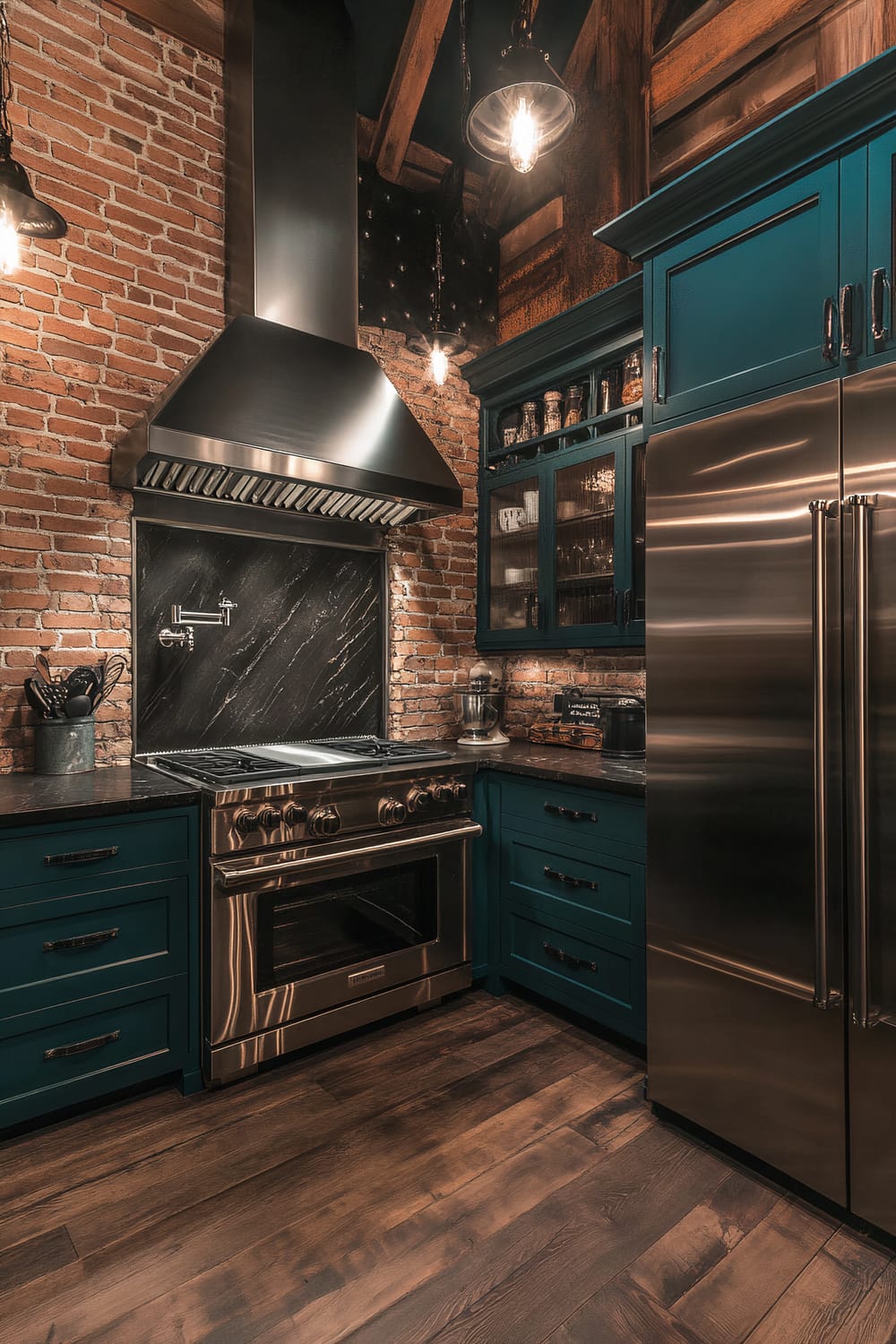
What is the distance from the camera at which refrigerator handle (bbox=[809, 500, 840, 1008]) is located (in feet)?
5.46

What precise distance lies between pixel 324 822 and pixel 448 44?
3.24 m

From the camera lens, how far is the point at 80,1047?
200 centimetres

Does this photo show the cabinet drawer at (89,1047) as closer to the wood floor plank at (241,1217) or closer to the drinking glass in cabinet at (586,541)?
the wood floor plank at (241,1217)

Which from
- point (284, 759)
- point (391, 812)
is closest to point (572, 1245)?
point (391, 812)

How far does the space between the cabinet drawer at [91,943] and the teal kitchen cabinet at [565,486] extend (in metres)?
1.85

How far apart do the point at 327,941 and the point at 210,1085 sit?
→ 0.52 meters

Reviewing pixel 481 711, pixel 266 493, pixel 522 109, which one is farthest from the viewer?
pixel 481 711

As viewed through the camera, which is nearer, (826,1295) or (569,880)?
(826,1295)

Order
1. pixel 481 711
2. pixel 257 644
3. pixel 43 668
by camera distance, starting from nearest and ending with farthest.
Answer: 1. pixel 43 668
2. pixel 257 644
3. pixel 481 711

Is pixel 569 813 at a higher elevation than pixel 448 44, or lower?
lower

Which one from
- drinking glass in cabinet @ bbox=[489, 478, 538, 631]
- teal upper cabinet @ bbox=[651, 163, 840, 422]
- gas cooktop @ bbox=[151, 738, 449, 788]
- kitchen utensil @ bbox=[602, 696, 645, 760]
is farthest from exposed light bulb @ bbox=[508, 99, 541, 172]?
gas cooktop @ bbox=[151, 738, 449, 788]

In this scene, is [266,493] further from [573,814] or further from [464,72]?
[464,72]

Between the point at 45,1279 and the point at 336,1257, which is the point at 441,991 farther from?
the point at 45,1279

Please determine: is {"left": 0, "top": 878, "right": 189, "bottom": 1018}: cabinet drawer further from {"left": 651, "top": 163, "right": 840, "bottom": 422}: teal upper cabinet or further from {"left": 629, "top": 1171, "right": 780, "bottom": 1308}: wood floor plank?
{"left": 651, "top": 163, "right": 840, "bottom": 422}: teal upper cabinet
